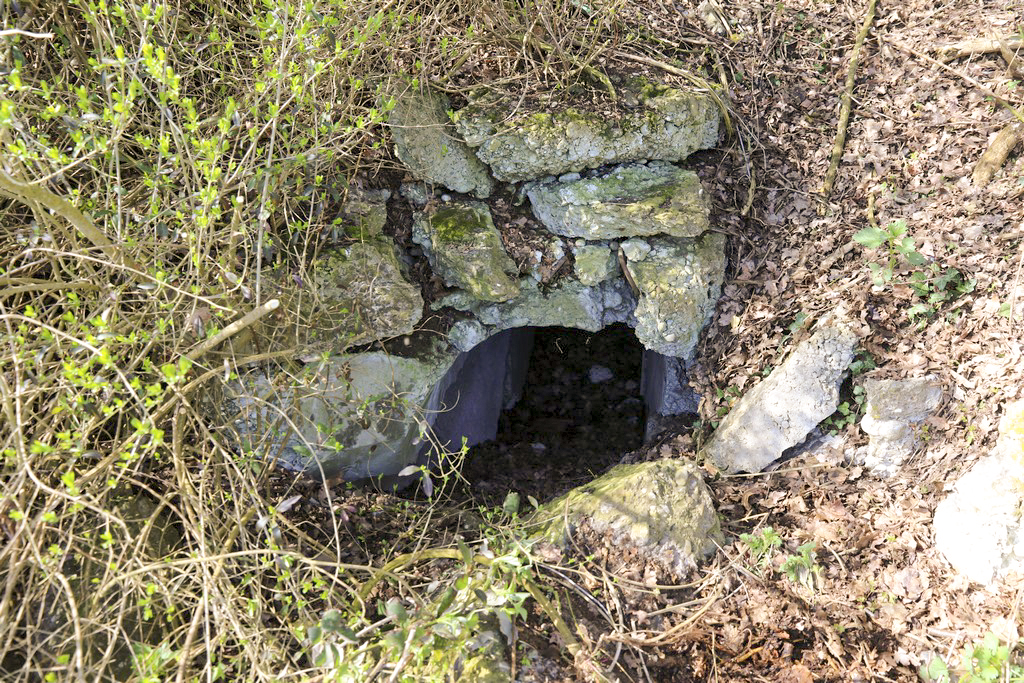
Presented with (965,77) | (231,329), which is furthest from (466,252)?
(965,77)

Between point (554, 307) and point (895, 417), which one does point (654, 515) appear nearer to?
point (895, 417)

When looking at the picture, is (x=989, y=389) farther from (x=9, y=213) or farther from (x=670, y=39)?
(x=9, y=213)

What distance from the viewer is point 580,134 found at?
390 cm

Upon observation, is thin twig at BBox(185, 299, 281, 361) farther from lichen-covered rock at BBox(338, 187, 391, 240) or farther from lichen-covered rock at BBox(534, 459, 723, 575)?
lichen-covered rock at BBox(534, 459, 723, 575)

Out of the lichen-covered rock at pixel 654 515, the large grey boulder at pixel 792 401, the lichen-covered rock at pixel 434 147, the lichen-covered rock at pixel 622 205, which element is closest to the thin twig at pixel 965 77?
the large grey boulder at pixel 792 401

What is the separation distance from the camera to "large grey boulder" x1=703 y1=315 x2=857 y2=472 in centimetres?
348

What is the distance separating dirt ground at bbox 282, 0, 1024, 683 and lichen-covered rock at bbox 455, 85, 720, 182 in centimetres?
22

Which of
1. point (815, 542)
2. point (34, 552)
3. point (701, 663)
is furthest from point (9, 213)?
point (815, 542)

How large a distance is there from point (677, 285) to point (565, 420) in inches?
96.6

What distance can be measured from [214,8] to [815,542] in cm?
387

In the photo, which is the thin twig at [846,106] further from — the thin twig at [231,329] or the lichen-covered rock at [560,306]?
the thin twig at [231,329]

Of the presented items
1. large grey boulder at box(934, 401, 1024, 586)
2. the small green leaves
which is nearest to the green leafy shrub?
the small green leaves

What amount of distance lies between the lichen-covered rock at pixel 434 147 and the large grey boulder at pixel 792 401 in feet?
6.51

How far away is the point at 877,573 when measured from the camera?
3014 mm
